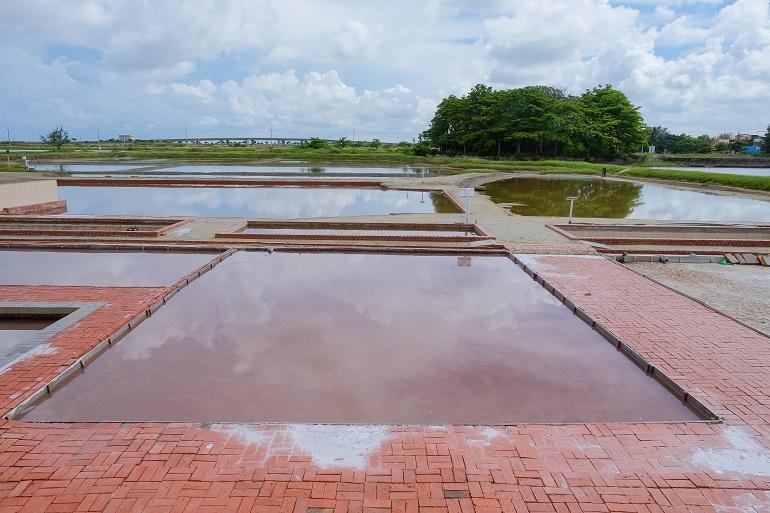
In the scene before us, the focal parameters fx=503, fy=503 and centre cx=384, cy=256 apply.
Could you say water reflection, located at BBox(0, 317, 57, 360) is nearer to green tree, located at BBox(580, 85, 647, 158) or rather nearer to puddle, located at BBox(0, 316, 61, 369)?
puddle, located at BBox(0, 316, 61, 369)

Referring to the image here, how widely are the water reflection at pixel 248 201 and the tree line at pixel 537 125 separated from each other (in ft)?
79.0

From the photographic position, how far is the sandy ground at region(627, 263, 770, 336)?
21.8ft

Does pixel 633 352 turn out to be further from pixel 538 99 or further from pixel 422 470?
pixel 538 99

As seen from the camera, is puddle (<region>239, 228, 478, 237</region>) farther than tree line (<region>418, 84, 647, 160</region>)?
No

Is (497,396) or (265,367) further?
(265,367)

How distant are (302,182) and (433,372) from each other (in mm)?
18457

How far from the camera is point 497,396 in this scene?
450cm

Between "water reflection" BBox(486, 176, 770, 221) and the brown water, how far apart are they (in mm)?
9496

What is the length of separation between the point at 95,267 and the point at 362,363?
589cm

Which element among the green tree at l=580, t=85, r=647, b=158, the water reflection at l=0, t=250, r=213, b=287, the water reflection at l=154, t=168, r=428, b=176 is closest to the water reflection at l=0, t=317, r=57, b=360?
the water reflection at l=0, t=250, r=213, b=287

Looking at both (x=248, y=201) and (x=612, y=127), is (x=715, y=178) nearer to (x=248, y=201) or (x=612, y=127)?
(x=612, y=127)

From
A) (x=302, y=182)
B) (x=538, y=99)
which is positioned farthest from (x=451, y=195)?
(x=538, y=99)

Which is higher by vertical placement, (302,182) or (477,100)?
(477,100)

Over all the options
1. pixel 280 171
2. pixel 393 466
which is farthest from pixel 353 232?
pixel 280 171
